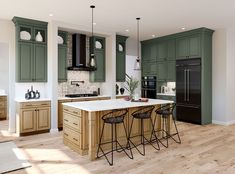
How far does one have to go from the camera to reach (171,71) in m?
6.95

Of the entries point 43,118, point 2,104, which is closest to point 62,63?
point 43,118

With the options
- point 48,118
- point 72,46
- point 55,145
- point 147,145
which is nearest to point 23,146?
point 55,145

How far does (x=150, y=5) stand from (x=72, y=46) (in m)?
2.85

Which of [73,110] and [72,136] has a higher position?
[73,110]

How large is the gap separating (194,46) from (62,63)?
13.1ft

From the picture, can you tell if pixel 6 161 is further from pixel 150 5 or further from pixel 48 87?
pixel 150 5

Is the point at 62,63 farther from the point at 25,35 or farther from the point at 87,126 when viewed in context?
the point at 87,126

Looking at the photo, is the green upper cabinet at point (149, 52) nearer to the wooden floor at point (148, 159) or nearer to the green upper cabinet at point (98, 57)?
the green upper cabinet at point (98, 57)

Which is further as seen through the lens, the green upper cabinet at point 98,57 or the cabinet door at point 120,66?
the cabinet door at point 120,66

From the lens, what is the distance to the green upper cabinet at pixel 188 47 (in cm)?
614

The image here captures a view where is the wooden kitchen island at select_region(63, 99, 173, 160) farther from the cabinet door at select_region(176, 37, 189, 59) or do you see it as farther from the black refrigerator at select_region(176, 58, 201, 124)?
the cabinet door at select_region(176, 37, 189, 59)

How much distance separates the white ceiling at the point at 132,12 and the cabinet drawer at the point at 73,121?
7.44 ft

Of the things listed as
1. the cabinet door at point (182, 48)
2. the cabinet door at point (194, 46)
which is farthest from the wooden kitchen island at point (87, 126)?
the cabinet door at point (182, 48)

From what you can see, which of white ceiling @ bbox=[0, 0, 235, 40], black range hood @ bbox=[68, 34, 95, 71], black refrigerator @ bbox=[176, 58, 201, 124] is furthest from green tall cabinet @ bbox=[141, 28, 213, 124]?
black range hood @ bbox=[68, 34, 95, 71]
